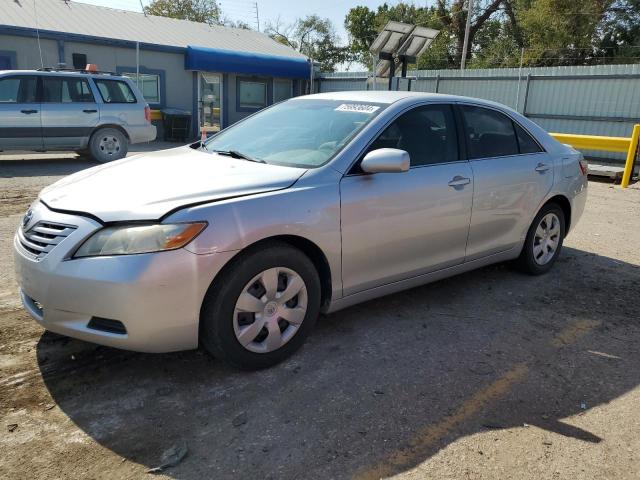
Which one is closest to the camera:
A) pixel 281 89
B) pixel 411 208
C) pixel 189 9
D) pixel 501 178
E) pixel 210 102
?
pixel 411 208

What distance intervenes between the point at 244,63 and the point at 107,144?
984 cm

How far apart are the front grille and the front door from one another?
158cm

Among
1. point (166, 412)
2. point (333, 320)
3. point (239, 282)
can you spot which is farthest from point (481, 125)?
point (166, 412)

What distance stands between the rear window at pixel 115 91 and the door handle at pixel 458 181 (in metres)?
9.51

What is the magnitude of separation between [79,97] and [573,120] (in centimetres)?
1288

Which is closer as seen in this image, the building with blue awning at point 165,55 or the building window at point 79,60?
the building with blue awning at point 165,55

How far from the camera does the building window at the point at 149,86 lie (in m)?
18.7

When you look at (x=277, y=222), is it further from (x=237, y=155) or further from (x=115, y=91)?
(x=115, y=91)

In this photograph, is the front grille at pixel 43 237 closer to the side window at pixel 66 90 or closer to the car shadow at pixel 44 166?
the car shadow at pixel 44 166

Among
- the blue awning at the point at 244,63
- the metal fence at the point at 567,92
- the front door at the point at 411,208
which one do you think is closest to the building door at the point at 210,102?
the blue awning at the point at 244,63

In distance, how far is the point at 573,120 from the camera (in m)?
15.6

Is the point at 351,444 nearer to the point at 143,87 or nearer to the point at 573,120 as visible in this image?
the point at 573,120

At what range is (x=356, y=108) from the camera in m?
4.00

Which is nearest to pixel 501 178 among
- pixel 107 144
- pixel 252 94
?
pixel 107 144
